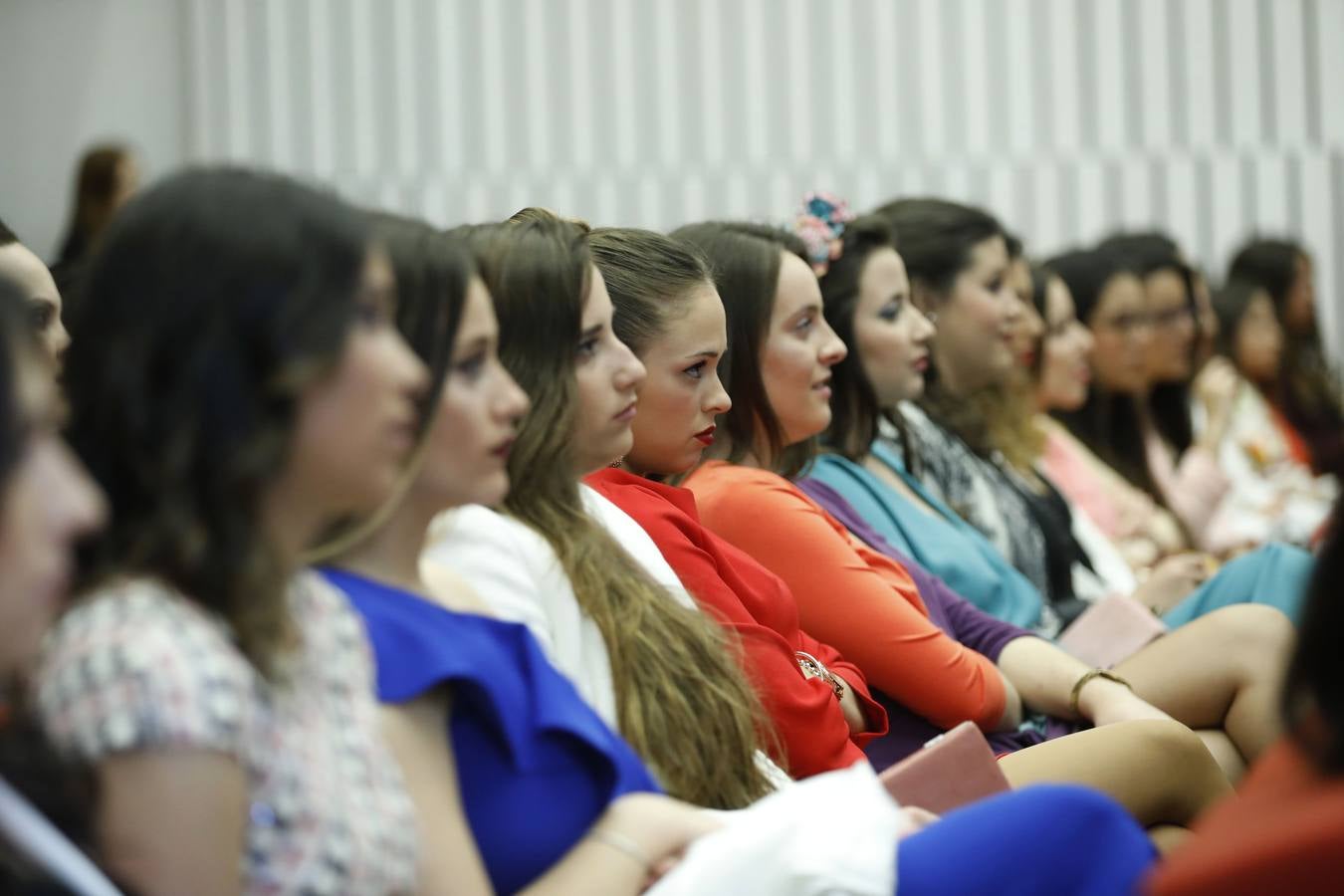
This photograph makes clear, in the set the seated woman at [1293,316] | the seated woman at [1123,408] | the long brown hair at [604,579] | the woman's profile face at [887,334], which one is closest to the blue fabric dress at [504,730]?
the long brown hair at [604,579]

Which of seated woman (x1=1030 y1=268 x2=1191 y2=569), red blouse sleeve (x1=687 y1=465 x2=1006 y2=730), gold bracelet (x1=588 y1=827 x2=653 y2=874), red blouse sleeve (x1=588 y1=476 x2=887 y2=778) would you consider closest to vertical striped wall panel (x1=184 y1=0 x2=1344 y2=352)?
seated woman (x1=1030 y1=268 x2=1191 y2=569)

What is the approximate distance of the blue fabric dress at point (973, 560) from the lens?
9.89ft

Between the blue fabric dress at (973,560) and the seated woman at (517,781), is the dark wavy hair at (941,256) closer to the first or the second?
the blue fabric dress at (973,560)

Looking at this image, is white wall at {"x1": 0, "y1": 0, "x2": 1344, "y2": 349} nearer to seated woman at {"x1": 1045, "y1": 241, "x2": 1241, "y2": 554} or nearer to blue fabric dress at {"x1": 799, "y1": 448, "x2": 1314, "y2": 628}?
seated woman at {"x1": 1045, "y1": 241, "x2": 1241, "y2": 554}

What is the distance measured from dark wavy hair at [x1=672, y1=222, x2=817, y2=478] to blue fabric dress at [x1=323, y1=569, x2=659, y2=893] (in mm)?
1189

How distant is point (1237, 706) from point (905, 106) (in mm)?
3868

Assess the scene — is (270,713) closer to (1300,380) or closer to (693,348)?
(693,348)

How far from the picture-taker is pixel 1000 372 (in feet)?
12.6

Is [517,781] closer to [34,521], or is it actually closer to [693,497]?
[34,521]

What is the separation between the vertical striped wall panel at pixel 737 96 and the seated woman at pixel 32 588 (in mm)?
4994

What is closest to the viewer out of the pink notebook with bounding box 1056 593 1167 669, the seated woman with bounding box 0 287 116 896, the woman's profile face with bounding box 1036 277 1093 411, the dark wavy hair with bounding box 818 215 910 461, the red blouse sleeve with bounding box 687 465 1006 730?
the seated woman with bounding box 0 287 116 896

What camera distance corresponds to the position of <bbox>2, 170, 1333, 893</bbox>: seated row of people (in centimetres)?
115

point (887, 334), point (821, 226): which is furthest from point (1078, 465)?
point (821, 226)

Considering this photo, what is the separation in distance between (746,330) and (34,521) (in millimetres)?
1764
